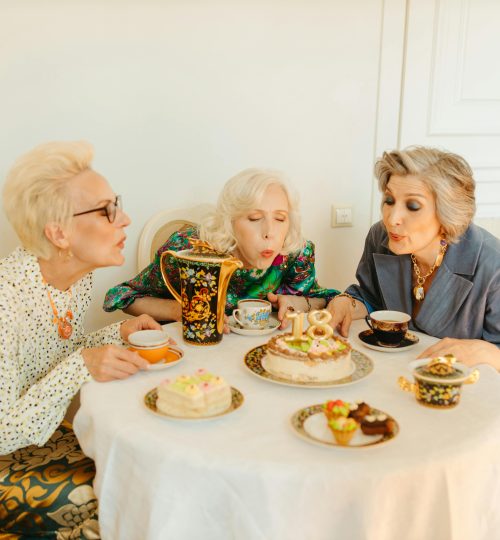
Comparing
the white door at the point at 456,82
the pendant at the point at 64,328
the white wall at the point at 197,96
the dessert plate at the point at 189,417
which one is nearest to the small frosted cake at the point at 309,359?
the dessert plate at the point at 189,417

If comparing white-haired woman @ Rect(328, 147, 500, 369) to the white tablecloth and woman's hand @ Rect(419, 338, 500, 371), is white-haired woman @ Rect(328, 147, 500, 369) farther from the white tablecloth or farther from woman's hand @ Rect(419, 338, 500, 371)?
the white tablecloth

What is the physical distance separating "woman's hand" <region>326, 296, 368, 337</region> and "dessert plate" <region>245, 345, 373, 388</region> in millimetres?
229

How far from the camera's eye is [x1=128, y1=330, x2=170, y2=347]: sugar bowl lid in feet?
5.25

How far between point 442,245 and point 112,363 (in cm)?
118

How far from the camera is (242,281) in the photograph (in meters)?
2.15

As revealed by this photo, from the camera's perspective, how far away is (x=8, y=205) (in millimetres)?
1696

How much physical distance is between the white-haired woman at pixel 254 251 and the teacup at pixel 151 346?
15.0 inches

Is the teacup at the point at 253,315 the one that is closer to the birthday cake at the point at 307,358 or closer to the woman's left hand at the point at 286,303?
the woman's left hand at the point at 286,303

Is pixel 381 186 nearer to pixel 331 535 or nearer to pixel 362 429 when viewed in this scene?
pixel 362 429

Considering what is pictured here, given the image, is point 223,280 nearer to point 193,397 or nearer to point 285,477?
point 193,397

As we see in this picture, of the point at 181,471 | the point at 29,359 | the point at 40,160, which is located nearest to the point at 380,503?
the point at 181,471

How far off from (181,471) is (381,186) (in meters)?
1.37

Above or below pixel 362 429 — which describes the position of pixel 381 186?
above

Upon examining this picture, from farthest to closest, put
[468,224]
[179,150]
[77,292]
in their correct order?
[179,150], [468,224], [77,292]
